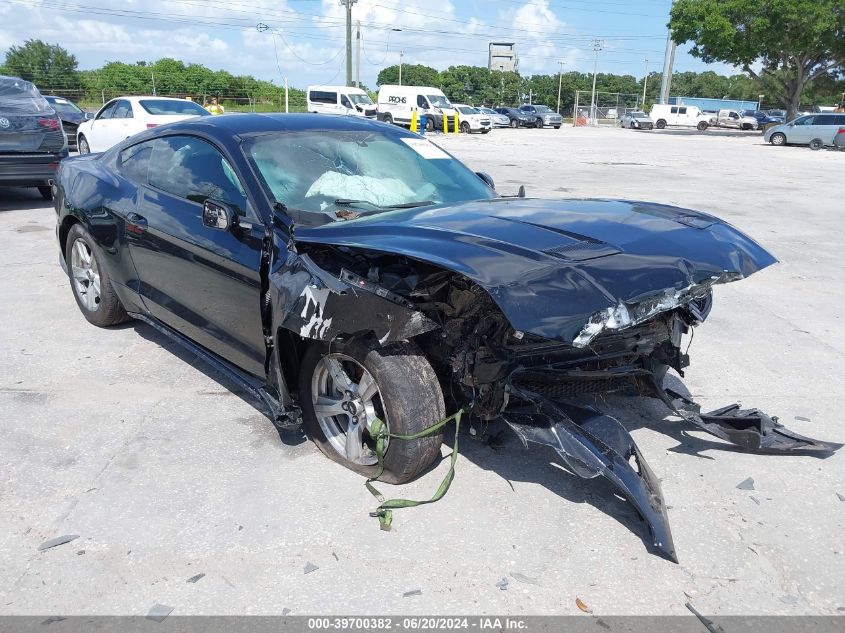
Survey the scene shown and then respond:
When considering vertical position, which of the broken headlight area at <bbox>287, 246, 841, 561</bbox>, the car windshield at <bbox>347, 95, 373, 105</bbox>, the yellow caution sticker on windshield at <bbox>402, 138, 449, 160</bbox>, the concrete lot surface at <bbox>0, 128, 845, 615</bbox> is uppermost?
the car windshield at <bbox>347, 95, 373, 105</bbox>

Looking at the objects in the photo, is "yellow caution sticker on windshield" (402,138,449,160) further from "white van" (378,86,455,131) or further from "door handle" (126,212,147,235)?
"white van" (378,86,455,131)

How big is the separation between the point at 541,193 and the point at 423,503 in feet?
34.6

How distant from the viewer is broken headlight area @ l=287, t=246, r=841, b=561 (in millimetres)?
2807

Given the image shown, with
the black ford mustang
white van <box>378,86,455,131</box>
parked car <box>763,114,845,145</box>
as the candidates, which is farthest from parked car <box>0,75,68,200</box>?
parked car <box>763,114,845,145</box>

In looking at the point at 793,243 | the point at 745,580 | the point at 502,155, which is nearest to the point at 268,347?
the point at 745,580

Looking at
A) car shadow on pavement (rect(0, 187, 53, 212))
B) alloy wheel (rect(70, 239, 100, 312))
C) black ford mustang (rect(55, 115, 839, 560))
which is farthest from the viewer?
car shadow on pavement (rect(0, 187, 53, 212))

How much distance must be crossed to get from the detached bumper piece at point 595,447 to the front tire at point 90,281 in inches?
128

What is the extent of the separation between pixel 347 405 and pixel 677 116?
5720 centimetres

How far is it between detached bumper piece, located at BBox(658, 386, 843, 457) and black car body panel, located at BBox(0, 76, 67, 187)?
929 cm

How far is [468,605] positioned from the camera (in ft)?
8.15

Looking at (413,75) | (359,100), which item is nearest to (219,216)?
(359,100)

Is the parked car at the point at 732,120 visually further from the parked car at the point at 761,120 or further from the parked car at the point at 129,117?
the parked car at the point at 129,117

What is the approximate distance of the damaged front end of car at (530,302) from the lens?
8.32ft

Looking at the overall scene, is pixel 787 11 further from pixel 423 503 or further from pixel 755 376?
pixel 423 503
